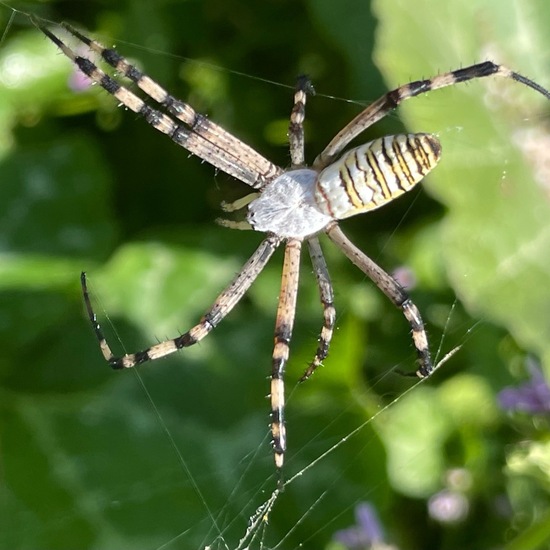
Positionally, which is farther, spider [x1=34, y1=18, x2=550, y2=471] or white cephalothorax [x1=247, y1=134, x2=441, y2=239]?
spider [x1=34, y1=18, x2=550, y2=471]

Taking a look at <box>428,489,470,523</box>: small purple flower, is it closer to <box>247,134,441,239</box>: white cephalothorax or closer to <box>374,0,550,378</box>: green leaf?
<box>374,0,550,378</box>: green leaf

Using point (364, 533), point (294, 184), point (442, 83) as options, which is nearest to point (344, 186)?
point (294, 184)

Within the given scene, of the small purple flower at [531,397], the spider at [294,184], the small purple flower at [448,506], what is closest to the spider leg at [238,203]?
the spider at [294,184]

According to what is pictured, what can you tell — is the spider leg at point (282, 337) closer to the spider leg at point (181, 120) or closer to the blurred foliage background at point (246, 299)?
the blurred foliage background at point (246, 299)

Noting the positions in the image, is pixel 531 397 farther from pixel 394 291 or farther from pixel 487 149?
pixel 487 149

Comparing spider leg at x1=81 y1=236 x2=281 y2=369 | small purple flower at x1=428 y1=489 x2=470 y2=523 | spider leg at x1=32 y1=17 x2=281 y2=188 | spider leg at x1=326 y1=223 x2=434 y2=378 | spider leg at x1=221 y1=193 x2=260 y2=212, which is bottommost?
small purple flower at x1=428 y1=489 x2=470 y2=523

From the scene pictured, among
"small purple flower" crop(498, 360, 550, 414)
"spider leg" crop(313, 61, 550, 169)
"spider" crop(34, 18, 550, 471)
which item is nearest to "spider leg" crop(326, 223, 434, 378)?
"spider" crop(34, 18, 550, 471)
